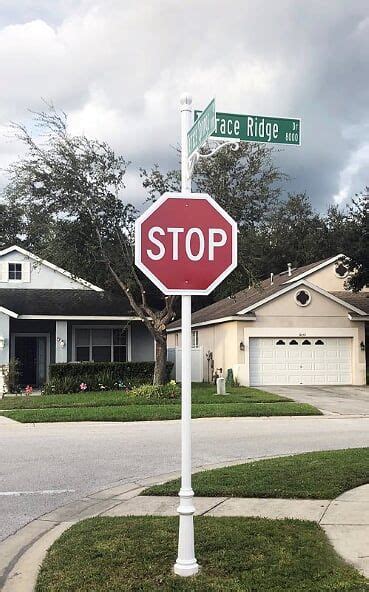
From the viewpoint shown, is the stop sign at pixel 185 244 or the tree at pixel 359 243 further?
the tree at pixel 359 243

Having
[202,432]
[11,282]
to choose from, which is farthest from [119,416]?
[11,282]

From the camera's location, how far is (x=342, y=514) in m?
7.16

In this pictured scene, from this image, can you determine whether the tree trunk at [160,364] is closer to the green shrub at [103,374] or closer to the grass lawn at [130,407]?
the green shrub at [103,374]

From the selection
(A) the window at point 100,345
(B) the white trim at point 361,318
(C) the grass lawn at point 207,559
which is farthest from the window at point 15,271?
(C) the grass lawn at point 207,559

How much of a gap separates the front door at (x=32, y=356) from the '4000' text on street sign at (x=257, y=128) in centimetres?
2483

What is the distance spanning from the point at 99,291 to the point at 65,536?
78.1 feet

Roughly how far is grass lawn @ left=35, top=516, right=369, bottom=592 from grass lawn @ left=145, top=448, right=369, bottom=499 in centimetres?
139

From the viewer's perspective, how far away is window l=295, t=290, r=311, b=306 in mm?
29531

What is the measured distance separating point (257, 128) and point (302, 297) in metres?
24.0

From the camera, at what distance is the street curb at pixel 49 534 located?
565 cm

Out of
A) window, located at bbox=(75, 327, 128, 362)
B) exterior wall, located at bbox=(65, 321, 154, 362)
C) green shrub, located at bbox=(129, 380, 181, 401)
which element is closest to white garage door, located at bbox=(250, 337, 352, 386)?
exterior wall, located at bbox=(65, 321, 154, 362)

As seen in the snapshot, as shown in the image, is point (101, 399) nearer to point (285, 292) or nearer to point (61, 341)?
point (61, 341)

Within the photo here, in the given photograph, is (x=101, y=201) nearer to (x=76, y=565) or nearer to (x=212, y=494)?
(x=212, y=494)

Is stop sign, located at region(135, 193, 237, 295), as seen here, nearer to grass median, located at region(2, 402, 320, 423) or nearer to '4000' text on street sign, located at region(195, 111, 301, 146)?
'4000' text on street sign, located at region(195, 111, 301, 146)
